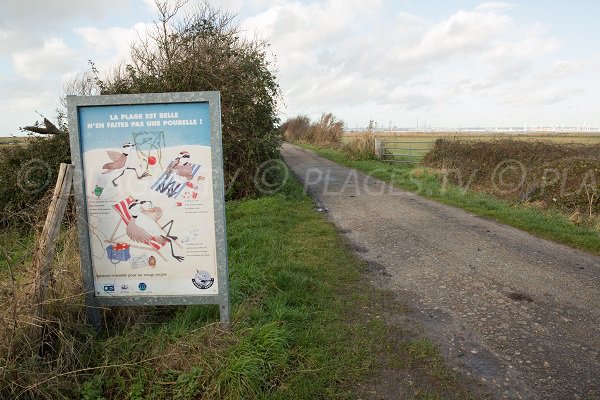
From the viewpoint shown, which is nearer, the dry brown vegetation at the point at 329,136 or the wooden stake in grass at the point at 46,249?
the wooden stake in grass at the point at 46,249

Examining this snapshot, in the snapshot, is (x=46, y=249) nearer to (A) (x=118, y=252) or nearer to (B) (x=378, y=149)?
(A) (x=118, y=252)

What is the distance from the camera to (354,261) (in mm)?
6762

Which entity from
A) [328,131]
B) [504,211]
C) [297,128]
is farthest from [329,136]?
[504,211]

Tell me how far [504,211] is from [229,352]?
919 centimetres

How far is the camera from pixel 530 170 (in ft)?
47.3

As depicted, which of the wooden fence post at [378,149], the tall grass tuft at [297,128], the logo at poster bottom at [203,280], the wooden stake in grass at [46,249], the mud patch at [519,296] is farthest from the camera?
the tall grass tuft at [297,128]

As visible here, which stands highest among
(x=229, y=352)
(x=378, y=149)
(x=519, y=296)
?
(x=378, y=149)

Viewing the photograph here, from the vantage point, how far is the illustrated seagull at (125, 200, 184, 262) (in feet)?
12.4

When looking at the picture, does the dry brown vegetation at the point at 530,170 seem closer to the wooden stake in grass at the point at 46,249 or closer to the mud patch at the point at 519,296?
the mud patch at the point at 519,296

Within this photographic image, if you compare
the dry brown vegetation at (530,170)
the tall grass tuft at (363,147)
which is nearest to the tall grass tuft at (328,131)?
the tall grass tuft at (363,147)

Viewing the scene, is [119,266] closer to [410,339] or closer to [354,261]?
[410,339]

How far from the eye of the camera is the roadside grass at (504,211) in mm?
8328

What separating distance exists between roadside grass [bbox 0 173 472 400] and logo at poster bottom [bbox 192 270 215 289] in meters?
0.36

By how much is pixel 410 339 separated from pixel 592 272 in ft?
12.3
